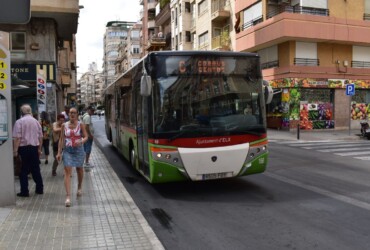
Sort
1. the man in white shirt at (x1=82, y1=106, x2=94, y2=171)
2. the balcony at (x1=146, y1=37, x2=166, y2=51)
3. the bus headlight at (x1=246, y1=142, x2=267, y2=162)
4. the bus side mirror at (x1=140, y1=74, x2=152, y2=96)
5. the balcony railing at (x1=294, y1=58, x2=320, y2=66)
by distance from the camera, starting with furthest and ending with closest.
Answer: the balcony at (x1=146, y1=37, x2=166, y2=51), the balcony railing at (x1=294, y1=58, x2=320, y2=66), the man in white shirt at (x1=82, y1=106, x2=94, y2=171), the bus headlight at (x1=246, y1=142, x2=267, y2=162), the bus side mirror at (x1=140, y1=74, x2=152, y2=96)

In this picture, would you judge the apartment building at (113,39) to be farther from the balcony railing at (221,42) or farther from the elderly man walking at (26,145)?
the elderly man walking at (26,145)

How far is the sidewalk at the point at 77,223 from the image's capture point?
201 inches

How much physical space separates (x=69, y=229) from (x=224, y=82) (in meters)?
4.28

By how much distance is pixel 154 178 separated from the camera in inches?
315

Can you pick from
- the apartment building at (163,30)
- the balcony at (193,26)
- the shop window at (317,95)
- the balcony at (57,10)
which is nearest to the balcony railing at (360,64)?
the shop window at (317,95)

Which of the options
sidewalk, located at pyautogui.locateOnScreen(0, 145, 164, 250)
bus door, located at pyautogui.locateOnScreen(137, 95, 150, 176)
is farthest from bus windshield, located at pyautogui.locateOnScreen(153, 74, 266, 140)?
sidewalk, located at pyautogui.locateOnScreen(0, 145, 164, 250)

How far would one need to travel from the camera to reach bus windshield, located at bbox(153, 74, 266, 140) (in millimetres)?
7922

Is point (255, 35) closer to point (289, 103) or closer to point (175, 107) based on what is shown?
point (289, 103)

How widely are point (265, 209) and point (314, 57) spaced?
76.6 ft

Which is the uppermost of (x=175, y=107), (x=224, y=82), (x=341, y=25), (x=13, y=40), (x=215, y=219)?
(x=341, y=25)

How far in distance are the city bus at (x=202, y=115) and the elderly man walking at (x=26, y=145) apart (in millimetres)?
2176

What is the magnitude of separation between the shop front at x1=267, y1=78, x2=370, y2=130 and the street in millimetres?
15939

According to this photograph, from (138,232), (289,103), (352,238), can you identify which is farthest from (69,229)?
(289,103)

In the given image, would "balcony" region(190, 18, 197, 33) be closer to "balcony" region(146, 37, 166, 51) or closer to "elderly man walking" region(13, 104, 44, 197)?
"balcony" region(146, 37, 166, 51)
